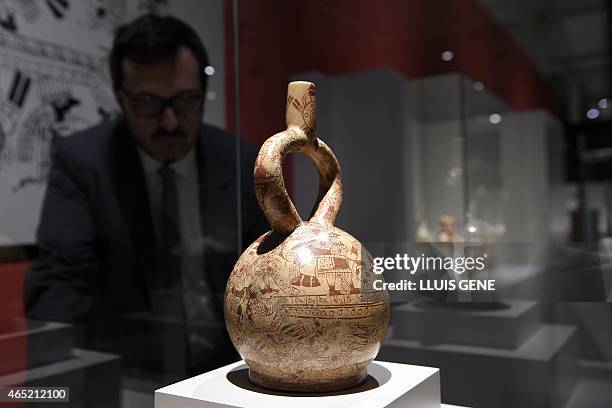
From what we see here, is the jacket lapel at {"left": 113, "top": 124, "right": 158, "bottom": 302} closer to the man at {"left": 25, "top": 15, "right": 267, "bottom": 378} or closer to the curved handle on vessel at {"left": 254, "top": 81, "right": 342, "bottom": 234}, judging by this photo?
the man at {"left": 25, "top": 15, "right": 267, "bottom": 378}

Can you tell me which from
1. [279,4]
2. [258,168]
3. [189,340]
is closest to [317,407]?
[258,168]

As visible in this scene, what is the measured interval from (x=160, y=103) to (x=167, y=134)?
144 mm

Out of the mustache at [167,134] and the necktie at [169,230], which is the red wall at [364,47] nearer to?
the mustache at [167,134]

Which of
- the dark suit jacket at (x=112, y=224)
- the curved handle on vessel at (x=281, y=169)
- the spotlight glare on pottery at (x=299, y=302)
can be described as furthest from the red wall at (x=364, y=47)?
the spotlight glare on pottery at (x=299, y=302)

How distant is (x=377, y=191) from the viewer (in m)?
2.46

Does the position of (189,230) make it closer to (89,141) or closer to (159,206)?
(159,206)

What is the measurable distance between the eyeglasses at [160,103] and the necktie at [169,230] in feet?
0.87

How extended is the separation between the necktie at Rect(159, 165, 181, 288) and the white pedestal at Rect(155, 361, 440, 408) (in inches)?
37.9

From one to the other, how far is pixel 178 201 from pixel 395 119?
3.53 feet

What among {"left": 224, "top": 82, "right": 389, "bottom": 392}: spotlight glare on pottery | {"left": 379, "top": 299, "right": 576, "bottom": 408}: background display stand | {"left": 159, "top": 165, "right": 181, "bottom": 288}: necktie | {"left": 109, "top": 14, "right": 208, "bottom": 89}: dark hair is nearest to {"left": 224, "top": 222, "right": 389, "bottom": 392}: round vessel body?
{"left": 224, "top": 82, "right": 389, "bottom": 392}: spotlight glare on pottery

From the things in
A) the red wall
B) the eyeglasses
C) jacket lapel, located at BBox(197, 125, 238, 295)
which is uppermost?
the red wall

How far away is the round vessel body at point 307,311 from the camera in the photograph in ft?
5.33

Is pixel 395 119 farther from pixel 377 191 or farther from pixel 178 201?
pixel 178 201

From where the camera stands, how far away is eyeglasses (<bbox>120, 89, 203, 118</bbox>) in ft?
9.22
